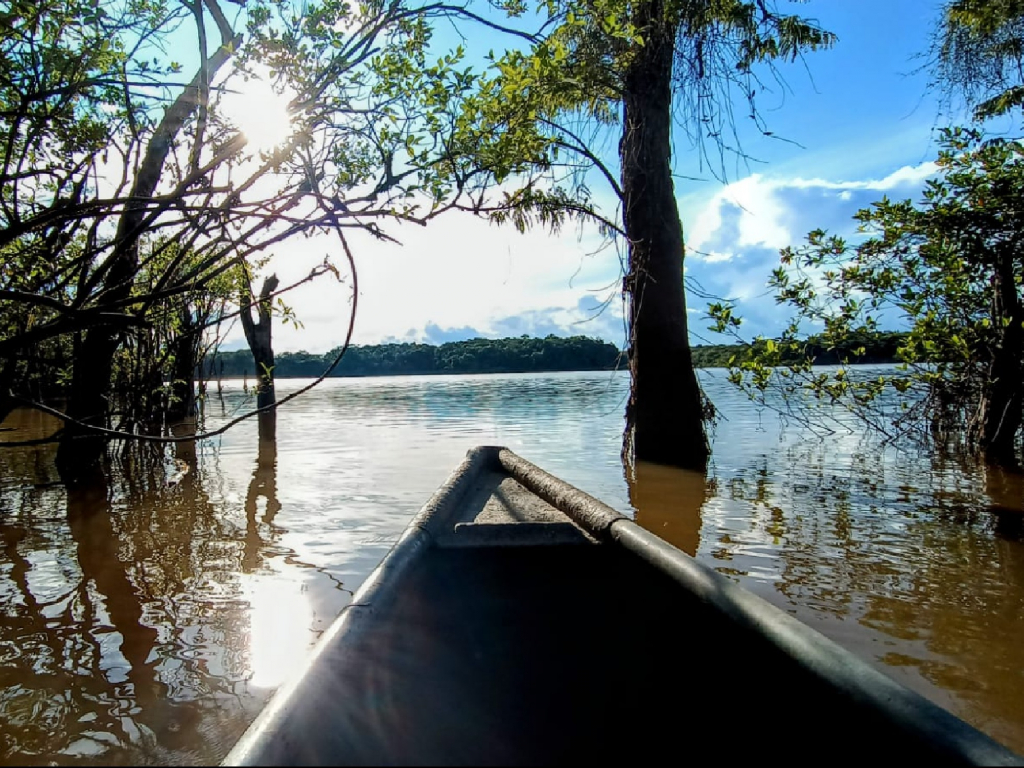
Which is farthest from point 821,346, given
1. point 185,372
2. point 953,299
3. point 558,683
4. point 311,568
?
point 185,372

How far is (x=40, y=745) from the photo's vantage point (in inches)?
107

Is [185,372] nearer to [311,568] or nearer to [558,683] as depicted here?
[311,568]

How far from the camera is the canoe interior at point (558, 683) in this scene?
1.64 meters

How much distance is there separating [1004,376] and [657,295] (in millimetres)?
4653

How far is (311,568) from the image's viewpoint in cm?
514

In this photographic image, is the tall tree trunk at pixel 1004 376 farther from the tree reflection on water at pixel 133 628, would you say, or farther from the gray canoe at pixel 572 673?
the tree reflection on water at pixel 133 628

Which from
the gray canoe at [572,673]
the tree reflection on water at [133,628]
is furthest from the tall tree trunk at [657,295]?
the gray canoe at [572,673]

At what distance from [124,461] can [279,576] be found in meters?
6.78

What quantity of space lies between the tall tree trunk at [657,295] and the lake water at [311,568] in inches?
29.1

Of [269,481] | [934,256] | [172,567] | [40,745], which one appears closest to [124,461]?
[269,481]

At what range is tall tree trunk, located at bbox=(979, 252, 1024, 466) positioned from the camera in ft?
27.5

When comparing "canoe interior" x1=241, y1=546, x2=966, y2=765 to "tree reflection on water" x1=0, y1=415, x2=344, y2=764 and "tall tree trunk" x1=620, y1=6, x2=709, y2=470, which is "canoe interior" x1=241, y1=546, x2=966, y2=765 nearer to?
"tree reflection on water" x1=0, y1=415, x2=344, y2=764

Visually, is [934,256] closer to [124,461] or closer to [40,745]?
[40,745]

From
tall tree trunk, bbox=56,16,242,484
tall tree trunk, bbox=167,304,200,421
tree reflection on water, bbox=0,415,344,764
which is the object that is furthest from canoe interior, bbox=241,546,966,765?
tall tree trunk, bbox=167,304,200,421
